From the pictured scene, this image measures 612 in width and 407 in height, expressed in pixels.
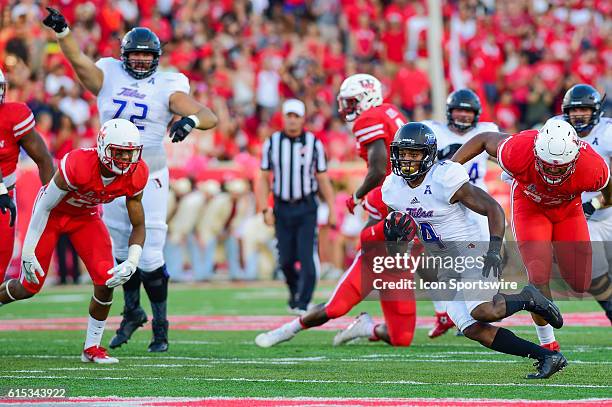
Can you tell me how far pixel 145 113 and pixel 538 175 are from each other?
2.54m

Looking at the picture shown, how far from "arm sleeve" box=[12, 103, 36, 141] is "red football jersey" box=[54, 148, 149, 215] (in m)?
0.82

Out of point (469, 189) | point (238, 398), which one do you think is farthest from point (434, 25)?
point (238, 398)

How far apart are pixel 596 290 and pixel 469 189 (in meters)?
1.71

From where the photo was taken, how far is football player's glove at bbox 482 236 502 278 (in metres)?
5.69

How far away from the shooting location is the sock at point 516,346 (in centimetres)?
572

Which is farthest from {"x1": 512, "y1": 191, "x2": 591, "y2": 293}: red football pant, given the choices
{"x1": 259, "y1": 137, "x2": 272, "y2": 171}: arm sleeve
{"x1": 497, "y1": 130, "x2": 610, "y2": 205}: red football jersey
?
{"x1": 259, "y1": 137, "x2": 272, "y2": 171}: arm sleeve

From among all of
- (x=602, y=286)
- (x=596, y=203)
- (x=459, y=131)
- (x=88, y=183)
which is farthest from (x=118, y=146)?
(x=602, y=286)

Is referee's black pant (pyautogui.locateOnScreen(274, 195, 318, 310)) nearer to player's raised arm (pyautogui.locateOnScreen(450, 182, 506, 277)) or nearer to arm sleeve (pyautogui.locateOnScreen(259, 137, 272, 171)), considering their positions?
arm sleeve (pyautogui.locateOnScreen(259, 137, 272, 171))

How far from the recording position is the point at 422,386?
5.44 metres

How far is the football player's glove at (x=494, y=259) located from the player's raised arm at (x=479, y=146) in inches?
36.2

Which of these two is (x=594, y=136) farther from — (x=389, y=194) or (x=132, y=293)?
(x=132, y=293)

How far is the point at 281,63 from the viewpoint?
625 inches

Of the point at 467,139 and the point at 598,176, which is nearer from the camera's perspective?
the point at 598,176

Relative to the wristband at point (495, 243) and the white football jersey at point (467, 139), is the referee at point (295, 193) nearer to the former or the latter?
the white football jersey at point (467, 139)
